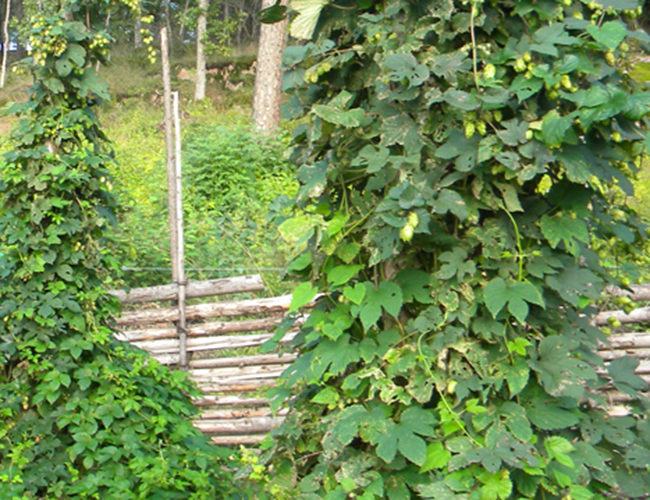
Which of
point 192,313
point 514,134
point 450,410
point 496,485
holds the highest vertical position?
point 514,134

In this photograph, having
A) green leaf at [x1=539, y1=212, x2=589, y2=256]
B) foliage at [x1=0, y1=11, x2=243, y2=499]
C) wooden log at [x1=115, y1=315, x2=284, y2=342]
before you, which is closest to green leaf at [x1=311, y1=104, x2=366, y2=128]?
green leaf at [x1=539, y1=212, x2=589, y2=256]

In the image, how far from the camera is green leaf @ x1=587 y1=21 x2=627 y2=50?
1.42 m

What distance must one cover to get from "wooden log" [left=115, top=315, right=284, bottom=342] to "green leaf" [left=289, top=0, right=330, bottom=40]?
11.8 ft

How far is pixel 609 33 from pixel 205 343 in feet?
14.0

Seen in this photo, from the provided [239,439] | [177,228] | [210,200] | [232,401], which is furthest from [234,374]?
[210,200]

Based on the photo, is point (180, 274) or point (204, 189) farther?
point (204, 189)

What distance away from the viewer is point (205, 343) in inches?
205

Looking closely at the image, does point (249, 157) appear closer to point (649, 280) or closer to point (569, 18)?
point (649, 280)

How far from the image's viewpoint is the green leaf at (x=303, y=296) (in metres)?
1.73

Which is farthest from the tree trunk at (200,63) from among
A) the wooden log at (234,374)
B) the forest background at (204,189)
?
the wooden log at (234,374)

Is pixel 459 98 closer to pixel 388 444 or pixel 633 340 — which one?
pixel 388 444

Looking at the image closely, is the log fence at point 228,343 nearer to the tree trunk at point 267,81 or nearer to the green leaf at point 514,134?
the green leaf at point 514,134

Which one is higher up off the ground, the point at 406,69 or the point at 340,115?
the point at 406,69

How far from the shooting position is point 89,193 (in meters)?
3.51
